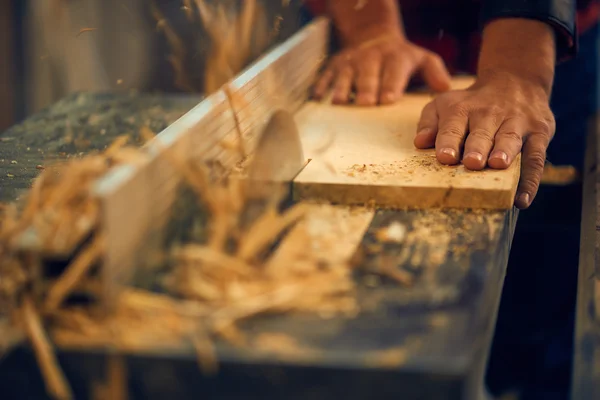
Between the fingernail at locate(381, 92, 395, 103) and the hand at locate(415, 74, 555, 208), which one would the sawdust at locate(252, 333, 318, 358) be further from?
the fingernail at locate(381, 92, 395, 103)

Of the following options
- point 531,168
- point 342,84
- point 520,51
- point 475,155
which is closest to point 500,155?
point 475,155

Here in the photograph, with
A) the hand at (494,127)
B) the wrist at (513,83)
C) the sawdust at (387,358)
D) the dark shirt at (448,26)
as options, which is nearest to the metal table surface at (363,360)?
the sawdust at (387,358)

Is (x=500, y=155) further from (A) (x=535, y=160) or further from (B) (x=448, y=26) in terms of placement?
(B) (x=448, y=26)

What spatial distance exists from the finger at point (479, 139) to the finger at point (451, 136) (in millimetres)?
17

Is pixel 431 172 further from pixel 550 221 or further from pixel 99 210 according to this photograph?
pixel 550 221

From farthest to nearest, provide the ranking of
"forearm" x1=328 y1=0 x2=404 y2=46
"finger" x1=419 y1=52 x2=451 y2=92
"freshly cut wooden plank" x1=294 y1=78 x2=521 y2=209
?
"forearm" x1=328 y1=0 x2=404 y2=46
"finger" x1=419 y1=52 x2=451 y2=92
"freshly cut wooden plank" x1=294 y1=78 x2=521 y2=209

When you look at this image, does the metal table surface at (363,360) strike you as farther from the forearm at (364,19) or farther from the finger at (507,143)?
the forearm at (364,19)

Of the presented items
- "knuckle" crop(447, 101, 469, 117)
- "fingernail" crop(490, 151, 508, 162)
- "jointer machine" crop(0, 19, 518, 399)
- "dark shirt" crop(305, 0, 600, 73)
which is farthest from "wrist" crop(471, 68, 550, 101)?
"dark shirt" crop(305, 0, 600, 73)

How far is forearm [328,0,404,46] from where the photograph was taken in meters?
2.31

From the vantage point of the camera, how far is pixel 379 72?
84.4 inches

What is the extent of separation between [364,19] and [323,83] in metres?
0.35

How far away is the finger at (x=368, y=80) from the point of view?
6.65 ft

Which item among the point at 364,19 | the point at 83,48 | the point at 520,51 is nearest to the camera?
the point at 520,51

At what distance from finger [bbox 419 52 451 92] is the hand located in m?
0.34
